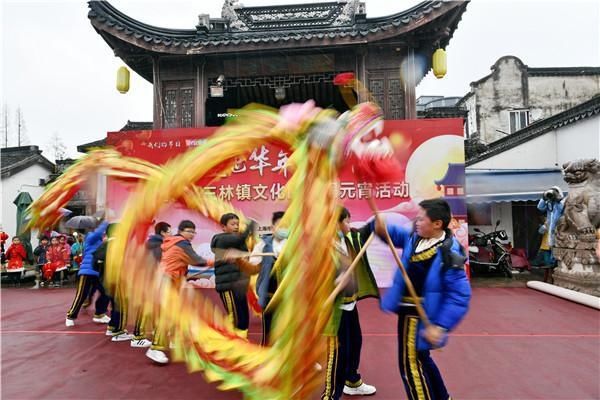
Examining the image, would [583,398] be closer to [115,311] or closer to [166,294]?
[166,294]

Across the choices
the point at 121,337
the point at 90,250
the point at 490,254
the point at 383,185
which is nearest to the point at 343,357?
the point at 121,337

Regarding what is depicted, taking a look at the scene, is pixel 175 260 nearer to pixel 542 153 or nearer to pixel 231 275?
pixel 231 275

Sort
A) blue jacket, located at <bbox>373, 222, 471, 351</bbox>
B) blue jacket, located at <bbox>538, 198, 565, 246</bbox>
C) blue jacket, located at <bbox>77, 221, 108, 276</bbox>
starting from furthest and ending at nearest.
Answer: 1. blue jacket, located at <bbox>538, 198, 565, 246</bbox>
2. blue jacket, located at <bbox>77, 221, 108, 276</bbox>
3. blue jacket, located at <bbox>373, 222, 471, 351</bbox>

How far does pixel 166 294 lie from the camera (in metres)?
2.71

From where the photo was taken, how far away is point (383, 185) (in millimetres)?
6730

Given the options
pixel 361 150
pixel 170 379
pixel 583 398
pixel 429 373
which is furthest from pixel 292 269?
pixel 583 398

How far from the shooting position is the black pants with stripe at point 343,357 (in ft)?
8.70

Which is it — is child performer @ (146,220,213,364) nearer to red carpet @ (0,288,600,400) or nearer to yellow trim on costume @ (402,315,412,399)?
red carpet @ (0,288,600,400)

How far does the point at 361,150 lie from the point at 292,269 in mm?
779

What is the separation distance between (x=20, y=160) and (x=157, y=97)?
9.52 meters

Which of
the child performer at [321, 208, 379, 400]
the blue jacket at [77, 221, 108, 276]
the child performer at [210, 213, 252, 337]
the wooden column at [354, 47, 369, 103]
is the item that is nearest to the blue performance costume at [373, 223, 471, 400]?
the child performer at [321, 208, 379, 400]

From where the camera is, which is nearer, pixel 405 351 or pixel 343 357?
pixel 405 351

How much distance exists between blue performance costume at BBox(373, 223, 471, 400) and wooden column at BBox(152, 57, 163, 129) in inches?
248

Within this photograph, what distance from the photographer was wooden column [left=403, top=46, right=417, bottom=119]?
701cm
